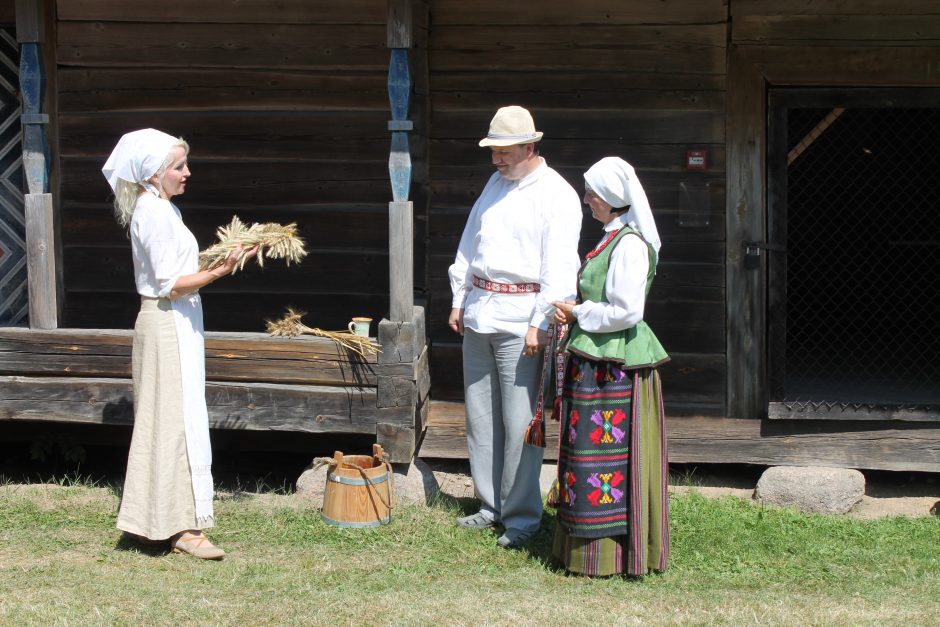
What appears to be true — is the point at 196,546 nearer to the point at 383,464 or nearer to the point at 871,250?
the point at 383,464

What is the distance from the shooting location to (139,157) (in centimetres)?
486

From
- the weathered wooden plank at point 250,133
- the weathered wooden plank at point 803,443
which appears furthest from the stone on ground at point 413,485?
the weathered wooden plank at point 250,133

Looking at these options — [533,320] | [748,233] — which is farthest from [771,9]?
[533,320]

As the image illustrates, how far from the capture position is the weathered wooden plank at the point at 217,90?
22.9 feet

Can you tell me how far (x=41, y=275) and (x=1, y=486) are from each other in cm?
138

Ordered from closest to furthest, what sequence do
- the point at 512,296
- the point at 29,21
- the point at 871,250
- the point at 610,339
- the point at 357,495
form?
the point at 610,339 → the point at 512,296 → the point at 357,495 → the point at 29,21 → the point at 871,250

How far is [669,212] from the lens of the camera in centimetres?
671

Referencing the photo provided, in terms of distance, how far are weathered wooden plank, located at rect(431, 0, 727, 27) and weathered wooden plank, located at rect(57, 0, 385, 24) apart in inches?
19.5

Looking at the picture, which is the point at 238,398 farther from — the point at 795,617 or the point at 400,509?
the point at 795,617

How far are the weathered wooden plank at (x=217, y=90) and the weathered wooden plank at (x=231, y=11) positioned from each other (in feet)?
1.04

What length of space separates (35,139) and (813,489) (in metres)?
4.79

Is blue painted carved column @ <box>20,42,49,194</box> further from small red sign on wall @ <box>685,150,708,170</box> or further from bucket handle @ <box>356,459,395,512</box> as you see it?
small red sign on wall @ <box>685,150,708,170</box>

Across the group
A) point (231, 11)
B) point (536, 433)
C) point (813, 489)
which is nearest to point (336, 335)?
point (536, 433)

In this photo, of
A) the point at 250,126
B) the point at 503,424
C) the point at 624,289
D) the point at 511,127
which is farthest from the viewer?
the point at 250,126
